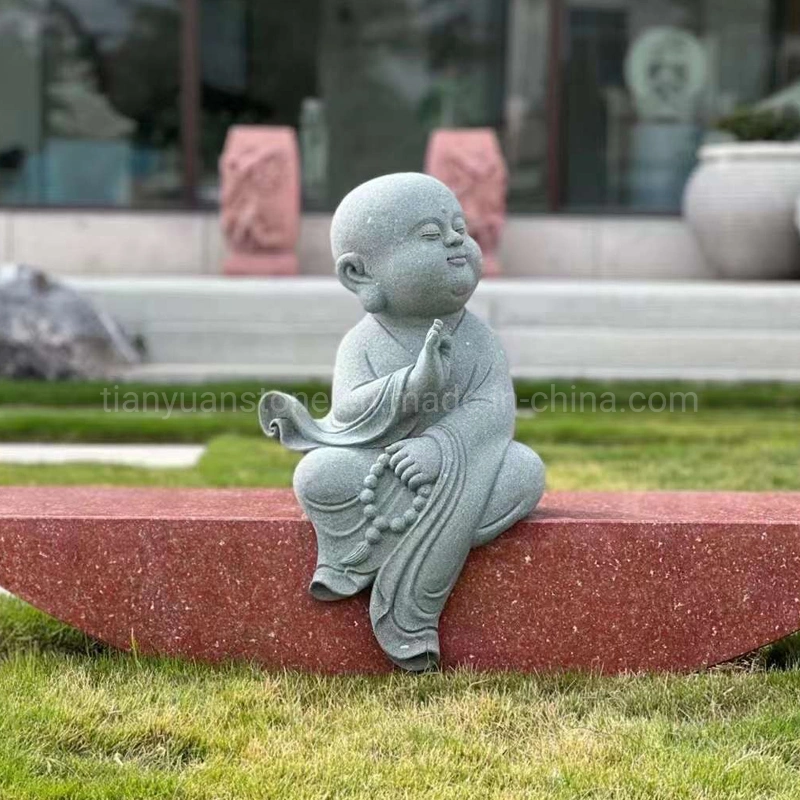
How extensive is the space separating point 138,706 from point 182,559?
0.49 metres

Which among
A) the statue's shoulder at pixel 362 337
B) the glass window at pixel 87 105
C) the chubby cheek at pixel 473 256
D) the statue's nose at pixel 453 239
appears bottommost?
the statue's shoulder at pixel 362 337

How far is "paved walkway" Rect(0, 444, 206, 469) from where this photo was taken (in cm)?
749

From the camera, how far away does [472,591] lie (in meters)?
4.05

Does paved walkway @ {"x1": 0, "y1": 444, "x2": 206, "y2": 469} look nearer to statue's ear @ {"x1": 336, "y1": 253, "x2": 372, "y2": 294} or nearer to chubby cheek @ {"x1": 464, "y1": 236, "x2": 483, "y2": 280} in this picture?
statue's ear @ {"x1": 336, "y1": 253, "x2": 372, "y2": 294}

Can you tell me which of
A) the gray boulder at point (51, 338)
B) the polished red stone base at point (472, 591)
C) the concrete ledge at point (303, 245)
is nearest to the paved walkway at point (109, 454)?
the gray boulder at point (51, 338)

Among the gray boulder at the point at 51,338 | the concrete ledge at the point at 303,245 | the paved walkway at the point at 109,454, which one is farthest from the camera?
the concrete ledge at the point at 303,245

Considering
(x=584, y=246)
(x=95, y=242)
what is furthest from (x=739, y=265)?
(x=95, y=242)

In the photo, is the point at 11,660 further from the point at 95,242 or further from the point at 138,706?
the point at 95,242

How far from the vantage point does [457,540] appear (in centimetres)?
393

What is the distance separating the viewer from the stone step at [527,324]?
34.4ft

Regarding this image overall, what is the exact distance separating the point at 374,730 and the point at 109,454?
179 inches

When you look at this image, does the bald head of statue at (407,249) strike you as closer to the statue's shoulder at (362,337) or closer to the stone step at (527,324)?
the statue's shoulder at (362,337)

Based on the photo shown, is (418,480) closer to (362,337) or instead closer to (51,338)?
(362,337)

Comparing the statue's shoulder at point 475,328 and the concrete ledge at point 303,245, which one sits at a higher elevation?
the statue's shoulder at point 475,328
